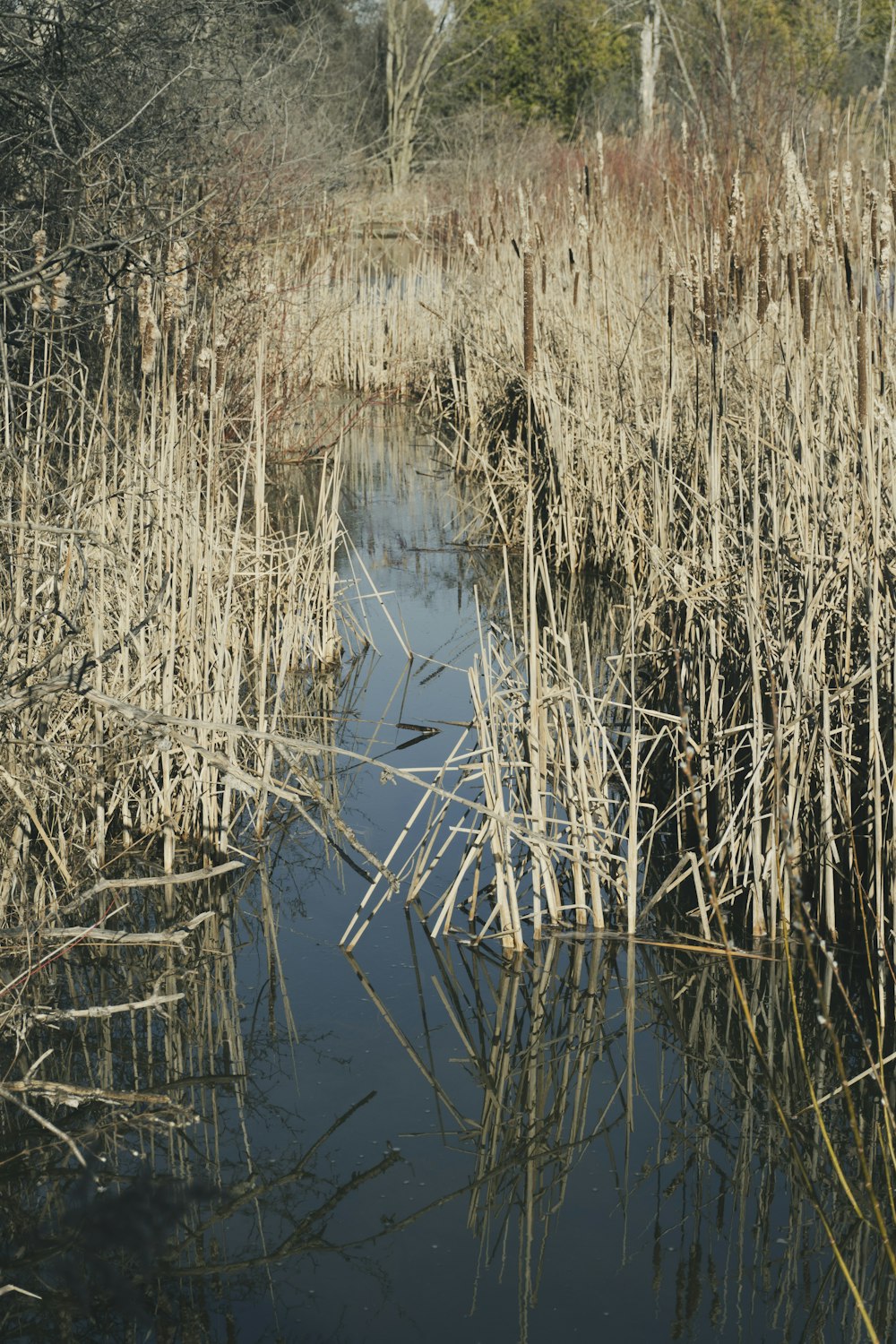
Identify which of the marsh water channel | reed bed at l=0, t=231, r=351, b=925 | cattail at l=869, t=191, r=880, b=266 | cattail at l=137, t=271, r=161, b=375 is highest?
cattail at l=869, t=191, r=880, b=266

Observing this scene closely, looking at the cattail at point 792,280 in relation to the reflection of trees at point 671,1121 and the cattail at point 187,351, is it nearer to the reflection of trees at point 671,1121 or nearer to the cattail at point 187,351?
the cattail at point 187,351

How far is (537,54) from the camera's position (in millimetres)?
25609

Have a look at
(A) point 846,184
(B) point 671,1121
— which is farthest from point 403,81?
(B) point 671,1121

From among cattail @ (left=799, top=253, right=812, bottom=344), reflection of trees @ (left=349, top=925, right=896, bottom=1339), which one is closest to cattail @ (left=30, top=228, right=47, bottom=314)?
reflection of trees @ (left=349, top=925, right=896, bottom=1339)

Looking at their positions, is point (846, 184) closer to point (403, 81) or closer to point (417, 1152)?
point (417, 1152)

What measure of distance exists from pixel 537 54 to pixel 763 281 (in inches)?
931

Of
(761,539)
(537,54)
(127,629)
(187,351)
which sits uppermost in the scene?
(537,54)

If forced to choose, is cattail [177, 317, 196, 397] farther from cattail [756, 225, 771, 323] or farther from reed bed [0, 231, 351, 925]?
cattail [756, 225, 771, 323]

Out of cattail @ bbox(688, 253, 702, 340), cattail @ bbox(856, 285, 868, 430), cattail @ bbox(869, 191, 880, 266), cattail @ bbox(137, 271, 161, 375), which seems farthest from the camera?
cattail @ bbox(688, 253, 702, 340)

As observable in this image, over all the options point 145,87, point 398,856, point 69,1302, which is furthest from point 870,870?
point 145,87

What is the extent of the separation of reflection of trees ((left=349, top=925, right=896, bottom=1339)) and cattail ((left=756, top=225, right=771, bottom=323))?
1.90 m

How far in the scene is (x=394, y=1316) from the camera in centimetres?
213

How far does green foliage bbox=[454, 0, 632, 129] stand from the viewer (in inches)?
1001

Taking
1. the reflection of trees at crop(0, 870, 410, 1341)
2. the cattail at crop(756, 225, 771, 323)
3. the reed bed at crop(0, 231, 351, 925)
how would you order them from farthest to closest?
the cattail at crop(756, 225, 771, 323), the reed bed at crop(0, 231, 351, 925), the reflection of trees at crop(0, 870, 410, 1341)
